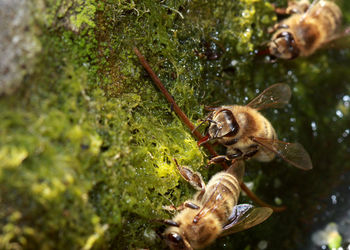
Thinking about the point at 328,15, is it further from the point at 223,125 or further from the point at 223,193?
the point at 223,193

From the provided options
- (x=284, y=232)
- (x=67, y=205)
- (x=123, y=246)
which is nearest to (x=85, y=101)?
(x=67, y=205)

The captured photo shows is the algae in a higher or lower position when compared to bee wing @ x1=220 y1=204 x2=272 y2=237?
higher

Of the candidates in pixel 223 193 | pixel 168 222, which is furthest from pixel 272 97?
pixel 168 222

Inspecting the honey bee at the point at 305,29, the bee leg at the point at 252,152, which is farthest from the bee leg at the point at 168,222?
the honey bee at the point at 305,29

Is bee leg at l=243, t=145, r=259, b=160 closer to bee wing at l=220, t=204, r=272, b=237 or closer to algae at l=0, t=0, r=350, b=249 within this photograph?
algae at l=0, t=0, r=350, b=249

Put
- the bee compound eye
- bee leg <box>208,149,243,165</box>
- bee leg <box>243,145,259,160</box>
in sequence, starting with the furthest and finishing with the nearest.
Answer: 1. bee leg <box>243,145,259,160</box>
2. bee leg <box>208,149,243,165</box>
3. the bee compound eye

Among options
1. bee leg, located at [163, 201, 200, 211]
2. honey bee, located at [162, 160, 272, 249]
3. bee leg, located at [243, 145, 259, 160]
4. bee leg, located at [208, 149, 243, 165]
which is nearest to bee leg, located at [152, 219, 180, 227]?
honey bee, located at [162, 160, 272, 249]

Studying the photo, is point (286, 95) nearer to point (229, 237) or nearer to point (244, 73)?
point (244, 73)

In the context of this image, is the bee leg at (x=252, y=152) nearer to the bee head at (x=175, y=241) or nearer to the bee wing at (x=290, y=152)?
the bee wing at (x=290, y=152)
